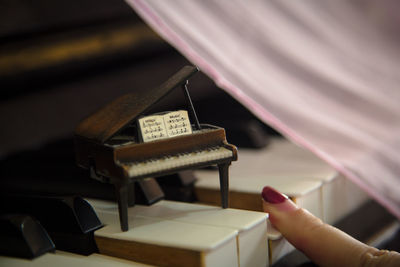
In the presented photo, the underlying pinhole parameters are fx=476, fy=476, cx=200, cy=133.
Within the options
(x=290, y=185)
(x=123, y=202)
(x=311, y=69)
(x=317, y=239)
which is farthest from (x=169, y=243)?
(x=311, y=69)

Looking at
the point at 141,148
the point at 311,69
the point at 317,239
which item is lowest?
the point at 317,239

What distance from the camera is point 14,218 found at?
42.8 inches

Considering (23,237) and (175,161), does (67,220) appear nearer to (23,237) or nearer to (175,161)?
(23,237)

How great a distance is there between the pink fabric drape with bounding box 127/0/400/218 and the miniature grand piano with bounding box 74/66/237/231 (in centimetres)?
15

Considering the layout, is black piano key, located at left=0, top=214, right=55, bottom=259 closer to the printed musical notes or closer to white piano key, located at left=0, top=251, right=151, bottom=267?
white piano key, located at left=0, top=251, right=151, bottom=267

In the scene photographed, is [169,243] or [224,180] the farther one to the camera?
[224,180]

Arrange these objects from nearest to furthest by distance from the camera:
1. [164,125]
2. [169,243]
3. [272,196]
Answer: [169,243]
[164,125]
[272,196]

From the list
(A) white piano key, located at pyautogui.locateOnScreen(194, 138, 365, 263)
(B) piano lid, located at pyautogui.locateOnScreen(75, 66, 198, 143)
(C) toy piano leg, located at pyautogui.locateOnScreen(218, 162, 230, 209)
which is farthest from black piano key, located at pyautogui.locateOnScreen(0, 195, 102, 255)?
(A) white piano key, located at pyautogui.locateOnScreen(194, 138, 365, 263)

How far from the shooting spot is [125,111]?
3.66ft

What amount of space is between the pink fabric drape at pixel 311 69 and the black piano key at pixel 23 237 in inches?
21.9

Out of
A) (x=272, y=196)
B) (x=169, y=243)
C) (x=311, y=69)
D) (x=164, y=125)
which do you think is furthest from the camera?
(x=311, y=69)

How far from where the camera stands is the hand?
1062 millimetres

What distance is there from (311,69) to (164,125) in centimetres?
49

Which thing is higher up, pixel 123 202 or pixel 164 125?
pixel 164 125
